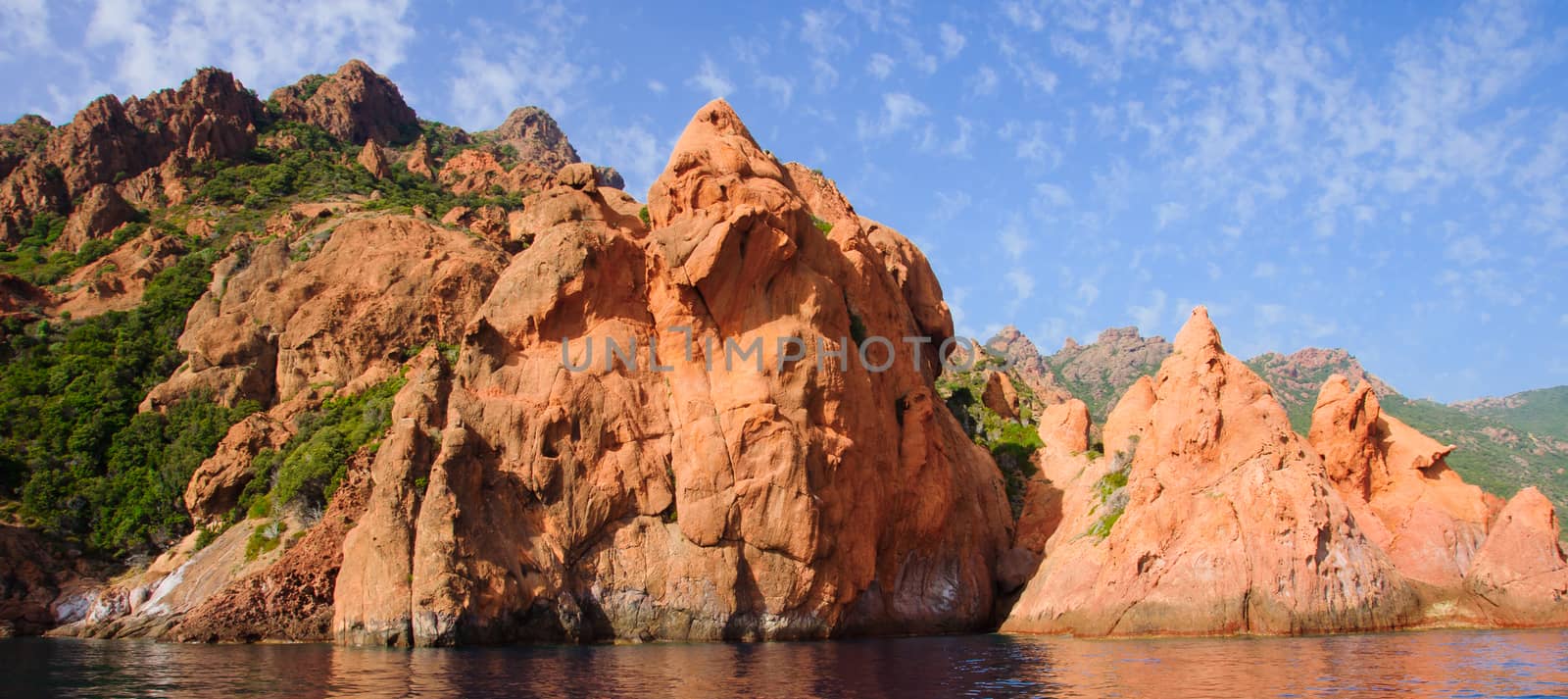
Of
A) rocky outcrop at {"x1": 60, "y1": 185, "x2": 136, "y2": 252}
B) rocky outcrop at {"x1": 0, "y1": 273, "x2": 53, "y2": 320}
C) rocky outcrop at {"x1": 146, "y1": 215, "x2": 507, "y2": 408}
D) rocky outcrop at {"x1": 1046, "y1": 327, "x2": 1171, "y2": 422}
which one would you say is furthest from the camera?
rocky outcrop at {"x1": 1046, "y1": 327, "x2": 1171, "y2": 422}

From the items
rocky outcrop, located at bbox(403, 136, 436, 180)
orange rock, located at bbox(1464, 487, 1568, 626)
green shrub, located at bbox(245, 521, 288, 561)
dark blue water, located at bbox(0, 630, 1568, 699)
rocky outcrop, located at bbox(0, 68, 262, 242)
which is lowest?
dark blue water, located at bbox(0, 630, 1568, 699)

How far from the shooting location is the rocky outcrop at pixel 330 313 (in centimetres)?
4959

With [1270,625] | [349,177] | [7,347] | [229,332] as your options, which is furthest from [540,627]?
[349,177]

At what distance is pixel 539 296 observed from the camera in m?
39.8

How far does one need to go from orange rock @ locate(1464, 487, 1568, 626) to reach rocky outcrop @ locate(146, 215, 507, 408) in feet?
138

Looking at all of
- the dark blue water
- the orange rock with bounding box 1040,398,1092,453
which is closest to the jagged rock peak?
the orange rock with bounding box 1040,398,1092,453

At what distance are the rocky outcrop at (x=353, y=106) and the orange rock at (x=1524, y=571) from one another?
84.5 meters

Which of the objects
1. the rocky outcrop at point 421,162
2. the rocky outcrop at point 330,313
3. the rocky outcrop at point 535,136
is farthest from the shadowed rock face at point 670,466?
the rocky outcrop at point 535,136

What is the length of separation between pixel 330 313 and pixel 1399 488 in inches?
1777

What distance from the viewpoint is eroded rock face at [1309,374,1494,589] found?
36.3m

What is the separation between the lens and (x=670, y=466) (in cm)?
3766

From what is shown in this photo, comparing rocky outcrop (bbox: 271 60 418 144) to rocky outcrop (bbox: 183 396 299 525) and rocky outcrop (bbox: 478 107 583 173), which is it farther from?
rocky outcrop (bbox: 183 396 299 525)

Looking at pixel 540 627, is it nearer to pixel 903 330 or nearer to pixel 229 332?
pixel 903 330

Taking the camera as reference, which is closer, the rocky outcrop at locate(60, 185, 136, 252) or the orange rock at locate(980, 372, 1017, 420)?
the orange rock at locate(980, 372, 1017, 420)
